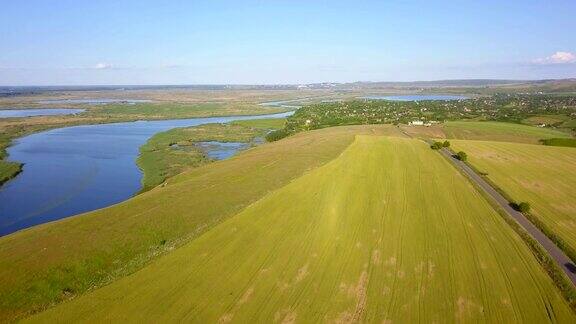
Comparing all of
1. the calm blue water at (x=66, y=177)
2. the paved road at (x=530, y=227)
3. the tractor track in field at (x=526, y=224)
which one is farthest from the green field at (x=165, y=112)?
the paved road at (x=530, y=227)

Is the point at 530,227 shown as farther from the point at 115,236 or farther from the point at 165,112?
the point at 165,112

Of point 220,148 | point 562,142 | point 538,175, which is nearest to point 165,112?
point 220,148

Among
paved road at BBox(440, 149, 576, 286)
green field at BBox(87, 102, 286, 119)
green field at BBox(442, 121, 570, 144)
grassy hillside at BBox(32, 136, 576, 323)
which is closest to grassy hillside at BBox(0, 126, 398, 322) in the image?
grassy hillside at BBox(32, 136, 576, 323)

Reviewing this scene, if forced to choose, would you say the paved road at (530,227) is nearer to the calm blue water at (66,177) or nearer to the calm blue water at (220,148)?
the calm blue water at (66,177)

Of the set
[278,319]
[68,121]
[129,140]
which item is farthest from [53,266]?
[68,121]

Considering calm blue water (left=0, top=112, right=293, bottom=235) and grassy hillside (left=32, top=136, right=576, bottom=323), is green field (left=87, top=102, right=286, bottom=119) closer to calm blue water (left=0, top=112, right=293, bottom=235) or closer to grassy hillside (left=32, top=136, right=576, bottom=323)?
calm blue water (left=0, top=112, right=293, bottom=235)
